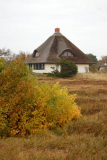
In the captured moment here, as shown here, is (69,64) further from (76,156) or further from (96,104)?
(76,156)

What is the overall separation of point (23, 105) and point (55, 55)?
99.3 feet

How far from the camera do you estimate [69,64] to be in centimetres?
3469

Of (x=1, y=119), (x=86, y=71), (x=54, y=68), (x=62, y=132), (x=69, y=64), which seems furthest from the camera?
(x=86, y=71)

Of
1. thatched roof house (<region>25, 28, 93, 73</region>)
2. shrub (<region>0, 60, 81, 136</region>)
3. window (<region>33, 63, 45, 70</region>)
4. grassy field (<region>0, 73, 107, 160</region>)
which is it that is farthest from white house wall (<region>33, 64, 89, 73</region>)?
grassy field (<region>0, 73, 107, 160</region>)

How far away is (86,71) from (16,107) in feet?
109

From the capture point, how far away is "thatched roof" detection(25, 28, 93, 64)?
3728cm

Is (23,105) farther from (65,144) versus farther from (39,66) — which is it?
(39,66)

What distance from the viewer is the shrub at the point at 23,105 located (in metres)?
7.50

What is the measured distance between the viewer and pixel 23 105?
7.87 metres

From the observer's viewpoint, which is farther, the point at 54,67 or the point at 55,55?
the point at 55,55

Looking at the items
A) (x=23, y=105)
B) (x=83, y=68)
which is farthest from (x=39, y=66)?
(x=23, y=105)

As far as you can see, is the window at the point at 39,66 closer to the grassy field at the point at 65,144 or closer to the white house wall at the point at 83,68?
the white house wall at the point at 83,68

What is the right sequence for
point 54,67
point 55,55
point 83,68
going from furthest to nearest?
1. point 83,68
2. point 55,55
3. point 54,67

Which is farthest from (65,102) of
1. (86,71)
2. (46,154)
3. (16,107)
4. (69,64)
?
(86,71)
